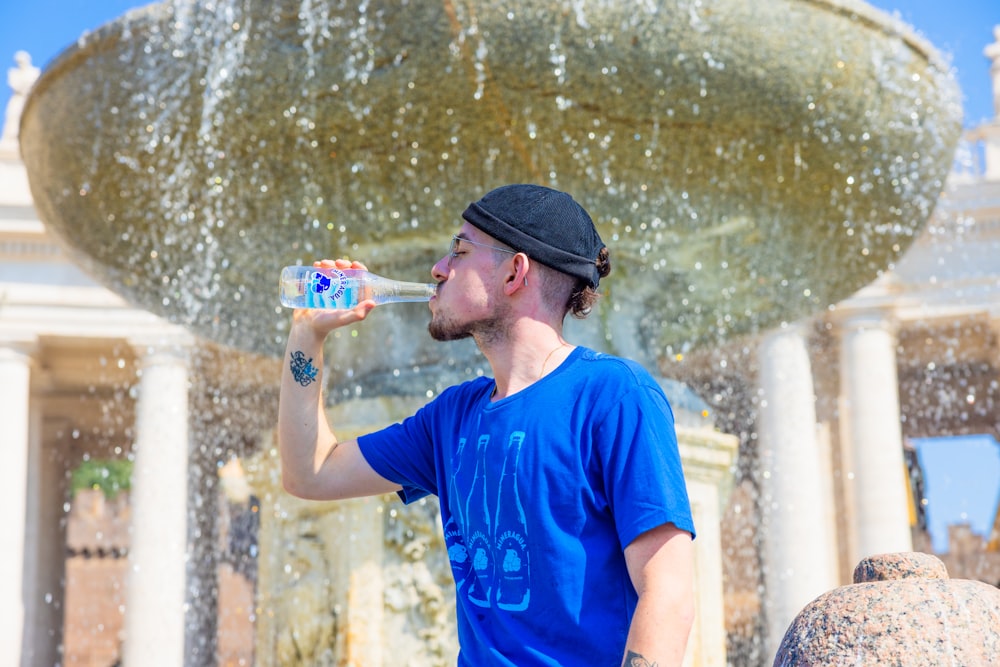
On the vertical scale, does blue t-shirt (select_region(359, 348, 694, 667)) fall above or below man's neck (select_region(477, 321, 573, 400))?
below

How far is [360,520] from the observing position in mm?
6000

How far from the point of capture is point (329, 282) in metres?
2.92

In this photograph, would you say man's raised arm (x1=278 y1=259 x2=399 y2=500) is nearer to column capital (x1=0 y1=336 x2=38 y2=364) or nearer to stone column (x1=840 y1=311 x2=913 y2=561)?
stone column (x1=840 y1=311 x2=913 y2=561)

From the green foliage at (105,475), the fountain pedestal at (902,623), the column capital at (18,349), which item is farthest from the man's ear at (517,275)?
the green foliage at (105,475)

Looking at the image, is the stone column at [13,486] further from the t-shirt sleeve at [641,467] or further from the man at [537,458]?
the t-shirt sleeve at [641,467]

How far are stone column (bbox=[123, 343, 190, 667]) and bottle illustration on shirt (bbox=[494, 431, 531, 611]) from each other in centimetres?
1639

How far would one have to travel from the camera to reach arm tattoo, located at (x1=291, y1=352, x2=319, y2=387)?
2906mm

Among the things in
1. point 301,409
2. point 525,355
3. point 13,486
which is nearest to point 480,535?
point 525,355

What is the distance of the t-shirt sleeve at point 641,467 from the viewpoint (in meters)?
2.31

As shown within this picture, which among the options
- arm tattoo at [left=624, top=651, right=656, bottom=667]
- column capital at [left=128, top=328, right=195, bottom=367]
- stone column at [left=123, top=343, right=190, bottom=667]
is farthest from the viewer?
column capital at [left=128, top=328, right=195, bottom=367]

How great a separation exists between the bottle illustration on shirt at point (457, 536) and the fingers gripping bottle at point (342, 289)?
0.38m

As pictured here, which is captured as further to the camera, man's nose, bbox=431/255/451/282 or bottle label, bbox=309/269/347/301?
bottle label, bbox=309/269/347/301

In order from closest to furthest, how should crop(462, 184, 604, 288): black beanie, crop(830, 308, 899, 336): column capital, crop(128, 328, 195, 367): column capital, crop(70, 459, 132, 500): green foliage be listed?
crop(462, 184, 604, 288): black beanie
crop(128, 328, 195, 367): column capital
crop(830, 308, 899, 336): column capital
crop(70, 459, 132, 500): green foliage

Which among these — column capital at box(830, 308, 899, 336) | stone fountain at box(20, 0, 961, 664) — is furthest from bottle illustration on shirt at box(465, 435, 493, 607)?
column capital at box(830, 308, 899, 336)
